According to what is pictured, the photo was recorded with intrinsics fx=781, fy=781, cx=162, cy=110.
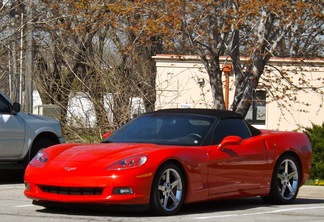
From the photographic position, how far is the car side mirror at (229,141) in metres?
9.65

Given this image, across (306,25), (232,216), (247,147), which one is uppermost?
(306,25)

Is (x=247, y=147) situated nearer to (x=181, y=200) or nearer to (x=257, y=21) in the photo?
(x=181, y=200)

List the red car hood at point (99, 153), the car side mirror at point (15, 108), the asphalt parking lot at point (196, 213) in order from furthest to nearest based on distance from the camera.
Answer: the car side mirror at point (15, 108)
the red car hood at point (99, 153)
the asphalt parking lot at point (196, 213)

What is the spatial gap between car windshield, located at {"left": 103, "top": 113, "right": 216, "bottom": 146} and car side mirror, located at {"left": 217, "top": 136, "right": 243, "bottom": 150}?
0.24 meters

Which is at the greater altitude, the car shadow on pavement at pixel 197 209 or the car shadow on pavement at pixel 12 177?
the car shadow on pavement at pixel 197 209

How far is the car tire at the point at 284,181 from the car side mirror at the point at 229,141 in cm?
114

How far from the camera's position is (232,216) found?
9125mm

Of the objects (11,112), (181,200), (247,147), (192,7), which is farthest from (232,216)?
(192,7)

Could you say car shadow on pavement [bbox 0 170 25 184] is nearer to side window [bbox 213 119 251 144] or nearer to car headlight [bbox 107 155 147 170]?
side window [bbox 213 119 251 144]

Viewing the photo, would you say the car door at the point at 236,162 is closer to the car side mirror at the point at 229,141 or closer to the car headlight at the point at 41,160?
the car side mirror at the point at 229,141

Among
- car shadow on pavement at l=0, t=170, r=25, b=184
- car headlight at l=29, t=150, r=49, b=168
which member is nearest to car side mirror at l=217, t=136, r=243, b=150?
car headlight at l=29, t=150, r=49, b=168

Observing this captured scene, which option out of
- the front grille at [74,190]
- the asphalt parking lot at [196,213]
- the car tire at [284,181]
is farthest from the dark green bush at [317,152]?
the front grille at [74,190]

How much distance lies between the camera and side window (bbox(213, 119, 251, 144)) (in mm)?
9984

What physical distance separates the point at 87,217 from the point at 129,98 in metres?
10.6
